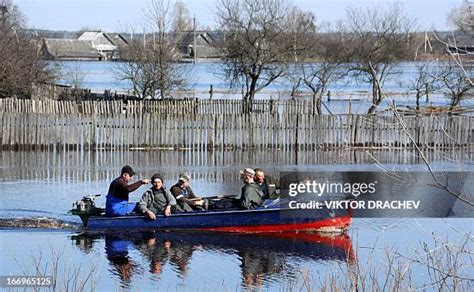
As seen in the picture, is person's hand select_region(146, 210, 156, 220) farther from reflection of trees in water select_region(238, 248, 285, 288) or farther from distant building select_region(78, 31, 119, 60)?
distant building select_region(78, 31, 119, 60)

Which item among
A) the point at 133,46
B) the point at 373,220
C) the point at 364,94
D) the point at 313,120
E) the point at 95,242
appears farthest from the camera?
the point at 364,94

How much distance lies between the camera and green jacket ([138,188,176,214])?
2375 centimetres

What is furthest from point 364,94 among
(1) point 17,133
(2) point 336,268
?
(2) point 336,268

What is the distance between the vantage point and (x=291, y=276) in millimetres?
18703

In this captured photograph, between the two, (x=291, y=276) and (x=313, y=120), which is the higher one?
(x=313, y=120)

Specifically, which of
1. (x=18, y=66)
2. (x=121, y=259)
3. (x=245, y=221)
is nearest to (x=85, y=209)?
(x=121, y=259)

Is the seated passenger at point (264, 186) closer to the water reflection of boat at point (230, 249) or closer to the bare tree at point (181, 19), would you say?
the water reflection of boat at point (230, 249)

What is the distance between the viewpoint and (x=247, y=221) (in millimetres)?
23312

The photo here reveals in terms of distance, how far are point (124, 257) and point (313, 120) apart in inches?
689

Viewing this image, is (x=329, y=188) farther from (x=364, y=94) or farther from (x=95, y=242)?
(x=364, y=94)

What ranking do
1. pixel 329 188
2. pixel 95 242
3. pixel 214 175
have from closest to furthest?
pixel 95 242 → pixel 329 188 → pixel 214 175

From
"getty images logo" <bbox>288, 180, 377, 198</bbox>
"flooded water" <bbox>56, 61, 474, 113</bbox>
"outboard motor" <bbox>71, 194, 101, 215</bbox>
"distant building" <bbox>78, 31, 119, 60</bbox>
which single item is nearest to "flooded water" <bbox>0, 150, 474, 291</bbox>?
"outboard motor" <bbox>71, 194, 101, 215</bbox>

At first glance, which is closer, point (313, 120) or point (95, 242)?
point (95, 242)

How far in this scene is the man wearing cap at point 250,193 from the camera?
76.1 ft
